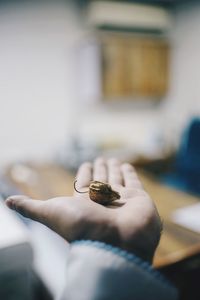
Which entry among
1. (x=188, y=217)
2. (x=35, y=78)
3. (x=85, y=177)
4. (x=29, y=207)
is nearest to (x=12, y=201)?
(x=29, y=207)

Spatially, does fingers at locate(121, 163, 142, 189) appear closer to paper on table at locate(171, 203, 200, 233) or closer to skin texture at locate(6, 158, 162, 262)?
skin texture at locate(6, 158, 162, 262)

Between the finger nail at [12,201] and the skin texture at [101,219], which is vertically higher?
the finger nail at [12,201]

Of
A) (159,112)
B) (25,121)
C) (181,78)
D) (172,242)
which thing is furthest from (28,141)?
(172,242)

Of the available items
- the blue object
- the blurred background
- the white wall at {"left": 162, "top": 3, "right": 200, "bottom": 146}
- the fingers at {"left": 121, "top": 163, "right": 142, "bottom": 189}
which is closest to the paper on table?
the fingers at {"left": 121, "top": 163, "right": 142, "bottom": 189}

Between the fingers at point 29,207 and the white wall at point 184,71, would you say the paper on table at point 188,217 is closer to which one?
the fingers at point 29,207

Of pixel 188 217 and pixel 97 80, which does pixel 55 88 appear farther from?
pixel 188 217

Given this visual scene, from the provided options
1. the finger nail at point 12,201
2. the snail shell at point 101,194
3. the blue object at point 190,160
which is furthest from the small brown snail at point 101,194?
the blue object at point 190,160

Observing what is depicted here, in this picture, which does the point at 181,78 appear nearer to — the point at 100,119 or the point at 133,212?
the point at 100,119
